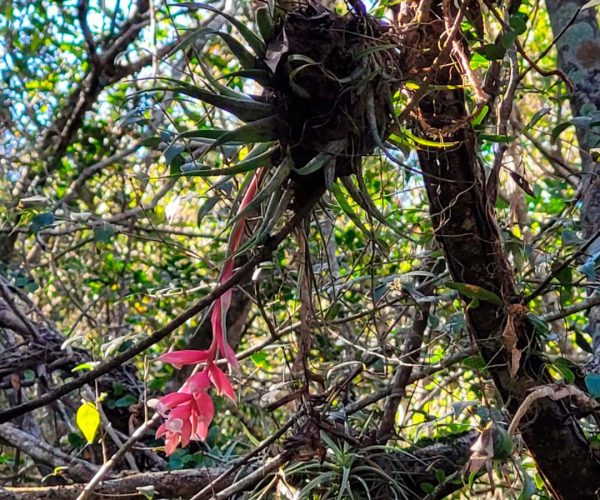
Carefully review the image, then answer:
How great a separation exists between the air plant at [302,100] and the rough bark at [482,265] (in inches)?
5.2

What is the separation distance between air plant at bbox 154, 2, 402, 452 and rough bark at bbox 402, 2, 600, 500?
0.13 meters

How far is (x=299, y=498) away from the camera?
40.4 inches

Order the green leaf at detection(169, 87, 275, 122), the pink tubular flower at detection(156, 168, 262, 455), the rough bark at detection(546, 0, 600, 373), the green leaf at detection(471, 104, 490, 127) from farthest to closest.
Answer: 1. the rough bark at detection(546, 0, 600, 373)
2. the green leaf at detection(471, 104, 490, 127)
3. the pink tubular flower at detection(156, 168, 262, 455)
4. the green leaf at detection(169, 87, 275, 122)

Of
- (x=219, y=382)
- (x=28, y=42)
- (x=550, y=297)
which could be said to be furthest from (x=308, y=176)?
(x=28, y=42)

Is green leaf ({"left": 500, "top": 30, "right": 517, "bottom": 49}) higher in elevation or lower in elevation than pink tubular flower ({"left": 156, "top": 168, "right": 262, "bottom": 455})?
higher

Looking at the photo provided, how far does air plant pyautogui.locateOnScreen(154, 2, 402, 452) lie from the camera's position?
27.7 inches

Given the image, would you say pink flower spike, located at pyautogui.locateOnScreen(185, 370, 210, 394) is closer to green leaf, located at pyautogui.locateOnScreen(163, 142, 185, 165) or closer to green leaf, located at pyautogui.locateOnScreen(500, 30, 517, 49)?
green leaf, located at pyautogui.locateOnScreen(163, 142, 185, 165)

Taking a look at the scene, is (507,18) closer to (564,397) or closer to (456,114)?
(456,114)

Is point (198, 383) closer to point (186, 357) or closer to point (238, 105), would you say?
point (186, 357)

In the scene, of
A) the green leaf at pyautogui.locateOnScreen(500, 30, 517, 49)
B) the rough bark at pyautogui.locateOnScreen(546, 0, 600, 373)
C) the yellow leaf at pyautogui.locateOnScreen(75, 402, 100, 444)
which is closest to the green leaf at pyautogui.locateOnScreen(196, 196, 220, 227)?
the yellow leaf at pyautogui.locateOnScreen(75, 402, 100, 444)

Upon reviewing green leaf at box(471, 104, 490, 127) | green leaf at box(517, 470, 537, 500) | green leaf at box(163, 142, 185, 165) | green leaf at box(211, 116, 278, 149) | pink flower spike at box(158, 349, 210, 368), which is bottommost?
green leaf at box(517, 470, 537, 500)

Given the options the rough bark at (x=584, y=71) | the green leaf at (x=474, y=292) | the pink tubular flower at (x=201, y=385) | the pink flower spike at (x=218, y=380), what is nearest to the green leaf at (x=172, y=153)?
the pink tubular flower at (x=201, y=385)

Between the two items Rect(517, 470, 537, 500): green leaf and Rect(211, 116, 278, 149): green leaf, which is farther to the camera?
Rect(517, 470, 537, 500): green leaf

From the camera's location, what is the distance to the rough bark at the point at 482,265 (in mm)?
897
